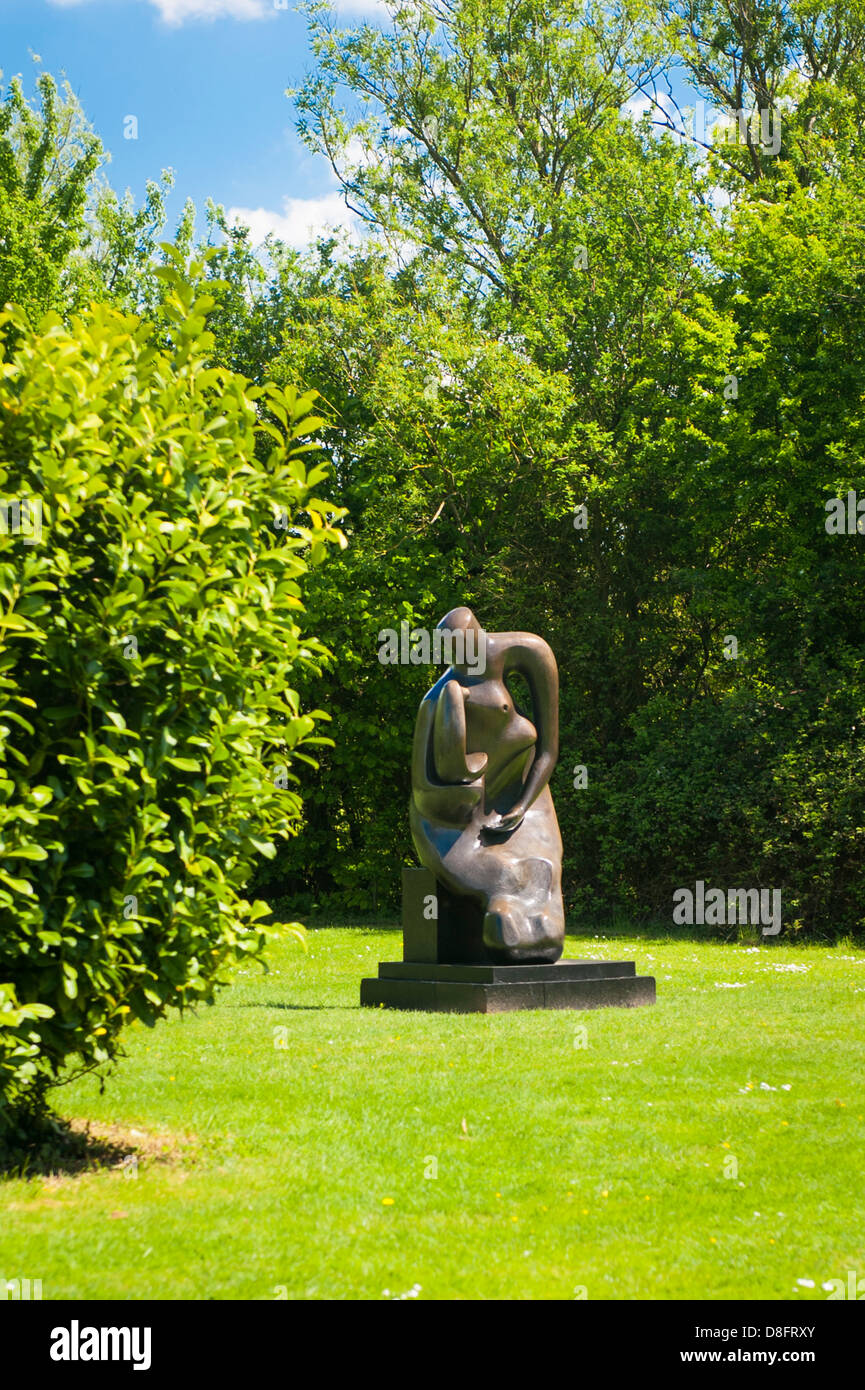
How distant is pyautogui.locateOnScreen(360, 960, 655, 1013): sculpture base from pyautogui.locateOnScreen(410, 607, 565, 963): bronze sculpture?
14.5 inches

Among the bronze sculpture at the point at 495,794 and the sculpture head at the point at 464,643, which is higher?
the sculpture head at the point at 464,643

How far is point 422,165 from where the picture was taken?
30.8 m

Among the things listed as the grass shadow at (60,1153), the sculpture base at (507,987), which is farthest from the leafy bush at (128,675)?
the sculpture base at (507,987)

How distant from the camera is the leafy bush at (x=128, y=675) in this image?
5.72 meters

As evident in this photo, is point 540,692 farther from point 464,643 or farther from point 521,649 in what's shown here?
point 464,643

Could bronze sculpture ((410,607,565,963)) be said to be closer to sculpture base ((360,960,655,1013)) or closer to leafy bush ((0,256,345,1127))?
sculpture base ((360,960,655,1013))

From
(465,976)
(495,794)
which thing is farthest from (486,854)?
(465,976)

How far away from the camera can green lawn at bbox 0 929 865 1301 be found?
496cm

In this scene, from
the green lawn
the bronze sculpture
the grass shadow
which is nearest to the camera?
the green lawn

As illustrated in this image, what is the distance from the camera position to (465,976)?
12.1 meters

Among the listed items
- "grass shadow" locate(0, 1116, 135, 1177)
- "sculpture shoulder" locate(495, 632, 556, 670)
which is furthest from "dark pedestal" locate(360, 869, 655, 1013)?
"grass shadow" locate(0, 1116, 135, 1177)

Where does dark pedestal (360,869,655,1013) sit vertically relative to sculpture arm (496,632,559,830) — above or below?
below

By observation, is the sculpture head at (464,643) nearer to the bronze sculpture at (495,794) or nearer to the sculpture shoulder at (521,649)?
the bronze sculpture at (495,794)

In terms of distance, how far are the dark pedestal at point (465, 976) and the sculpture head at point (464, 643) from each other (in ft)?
6.58
